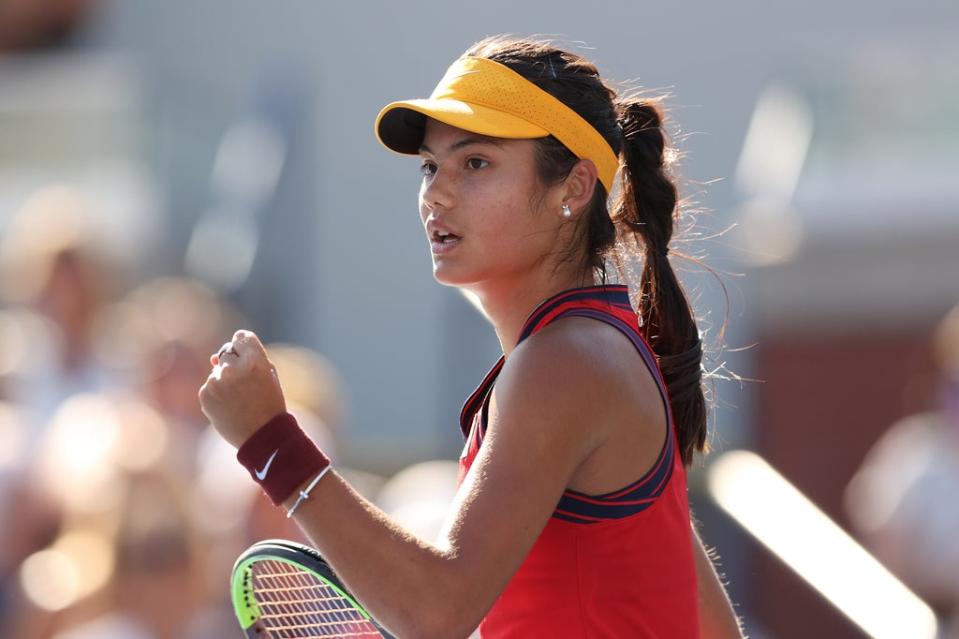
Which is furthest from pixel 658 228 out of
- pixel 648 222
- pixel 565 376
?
pixel 565 376

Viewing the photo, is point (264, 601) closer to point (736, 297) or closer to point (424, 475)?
point (424, 475)

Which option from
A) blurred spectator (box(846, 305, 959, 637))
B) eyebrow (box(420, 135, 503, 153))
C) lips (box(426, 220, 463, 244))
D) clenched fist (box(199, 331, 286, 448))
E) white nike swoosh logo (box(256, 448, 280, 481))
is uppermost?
eyebrow (box(420, 135, 503, 153))

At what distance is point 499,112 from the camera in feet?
8.66

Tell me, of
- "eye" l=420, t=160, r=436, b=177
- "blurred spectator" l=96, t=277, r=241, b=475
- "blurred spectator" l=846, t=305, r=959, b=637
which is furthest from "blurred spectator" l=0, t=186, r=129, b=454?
"eye" l=420, t=160, r=436, b=177

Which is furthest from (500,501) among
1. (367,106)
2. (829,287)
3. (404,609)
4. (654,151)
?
(367,106)

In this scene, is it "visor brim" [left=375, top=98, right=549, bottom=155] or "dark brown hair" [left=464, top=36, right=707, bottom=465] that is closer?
"visor brim" [left=375, top=98, right=549, bottom=155]

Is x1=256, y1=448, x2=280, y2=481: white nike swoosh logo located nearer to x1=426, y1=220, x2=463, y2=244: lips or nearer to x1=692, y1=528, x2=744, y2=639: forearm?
x1=426, y1=220, x2=463, y2=244: lips

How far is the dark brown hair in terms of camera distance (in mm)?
2789

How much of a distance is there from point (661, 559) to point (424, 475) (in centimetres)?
400

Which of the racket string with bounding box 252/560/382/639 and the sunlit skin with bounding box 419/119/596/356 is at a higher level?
the sunlit skin with bounding box 419/119/596/356

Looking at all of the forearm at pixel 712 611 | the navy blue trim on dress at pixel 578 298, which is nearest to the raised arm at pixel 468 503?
the navy blue trim on dress at pixel 578 298

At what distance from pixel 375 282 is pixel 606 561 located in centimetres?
806

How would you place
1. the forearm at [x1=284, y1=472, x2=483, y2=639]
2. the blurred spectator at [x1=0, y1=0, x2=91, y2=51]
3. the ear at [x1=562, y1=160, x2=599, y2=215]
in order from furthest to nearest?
the blurred spectator at [x1=0, y1=0, x2=91, y2=51] → the ear at [x1=562, y1=160, x2=599, y2=215] → the forearm at [x1=284, y1=472, x2=483, y2=639]

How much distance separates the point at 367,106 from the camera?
423 inches
